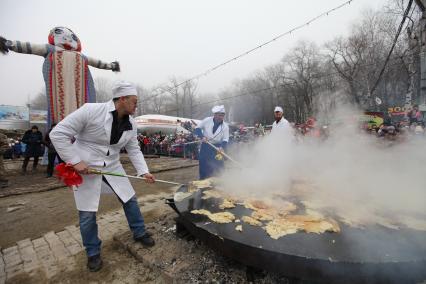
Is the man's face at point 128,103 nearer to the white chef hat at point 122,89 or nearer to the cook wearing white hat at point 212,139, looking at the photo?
the white chef hat at point 122,89

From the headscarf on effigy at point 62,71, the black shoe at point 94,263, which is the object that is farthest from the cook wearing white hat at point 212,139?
the headscarf on effigy at point 62,71

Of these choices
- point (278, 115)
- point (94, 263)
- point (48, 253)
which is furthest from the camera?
point (278, 115)

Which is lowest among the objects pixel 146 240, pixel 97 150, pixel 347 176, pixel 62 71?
pixel 146 240

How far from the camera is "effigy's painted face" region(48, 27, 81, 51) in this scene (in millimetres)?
5059

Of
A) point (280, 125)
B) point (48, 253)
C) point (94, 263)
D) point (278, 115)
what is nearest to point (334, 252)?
point (94, 263)

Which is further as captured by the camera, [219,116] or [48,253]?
[219,116]

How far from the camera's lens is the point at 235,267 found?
2.58 meters

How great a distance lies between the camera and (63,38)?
5.11 m

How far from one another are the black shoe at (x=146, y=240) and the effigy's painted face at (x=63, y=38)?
4.46 m

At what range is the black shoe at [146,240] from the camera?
304 centimetres

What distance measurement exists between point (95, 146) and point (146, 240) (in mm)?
1330

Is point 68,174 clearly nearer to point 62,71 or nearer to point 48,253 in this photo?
point 48,253

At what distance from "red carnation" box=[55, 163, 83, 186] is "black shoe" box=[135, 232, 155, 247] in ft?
3.50

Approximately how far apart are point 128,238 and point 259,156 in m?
3.30
